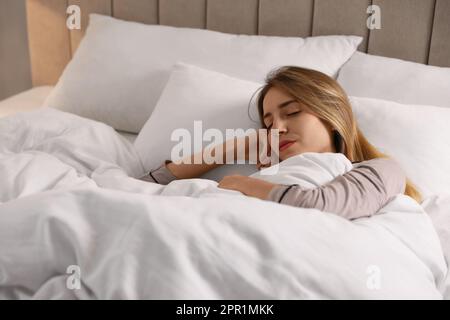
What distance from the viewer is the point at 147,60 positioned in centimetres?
205

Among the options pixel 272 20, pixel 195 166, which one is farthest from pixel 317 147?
pixel 272 20

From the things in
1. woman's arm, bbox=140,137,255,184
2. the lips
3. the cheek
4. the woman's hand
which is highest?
the cheek

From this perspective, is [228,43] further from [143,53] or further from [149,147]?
[149,147]

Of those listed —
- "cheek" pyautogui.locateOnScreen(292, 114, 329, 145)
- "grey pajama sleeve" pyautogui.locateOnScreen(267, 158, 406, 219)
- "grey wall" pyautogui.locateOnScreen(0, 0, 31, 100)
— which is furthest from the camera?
"grey wall" pyautogui.locateOnScreen(0, 0, 31, 100)

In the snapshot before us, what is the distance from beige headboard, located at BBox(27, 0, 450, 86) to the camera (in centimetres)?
190

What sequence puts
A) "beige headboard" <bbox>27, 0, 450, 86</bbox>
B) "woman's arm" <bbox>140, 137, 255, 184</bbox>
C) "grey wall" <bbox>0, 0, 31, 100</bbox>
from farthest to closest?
"grey wall" <bbox>0, 0, 31, 100</bbox> → "beige headboard" <bbox>27, 0, 450, 86</bbox> → "woman's arm" <bbox>140, 137, 255, 184</bbox>

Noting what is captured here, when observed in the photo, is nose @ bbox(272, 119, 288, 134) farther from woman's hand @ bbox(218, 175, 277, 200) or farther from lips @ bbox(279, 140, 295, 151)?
woman's hand @ bbox(218, 175, 277, 200)

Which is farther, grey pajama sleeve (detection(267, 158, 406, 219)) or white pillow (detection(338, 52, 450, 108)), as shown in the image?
white pillow (detection(338, 52, 450, 108))

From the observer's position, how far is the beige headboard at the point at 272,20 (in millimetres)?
1903

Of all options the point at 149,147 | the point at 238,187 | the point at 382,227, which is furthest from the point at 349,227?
the point at 149,147

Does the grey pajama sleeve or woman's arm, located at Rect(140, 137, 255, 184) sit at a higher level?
the grey pajama sleeve

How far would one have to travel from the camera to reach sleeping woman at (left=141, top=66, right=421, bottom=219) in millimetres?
1248

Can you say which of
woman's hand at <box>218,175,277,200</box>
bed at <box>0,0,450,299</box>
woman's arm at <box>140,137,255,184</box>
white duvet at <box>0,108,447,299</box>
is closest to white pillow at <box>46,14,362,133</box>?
bed at <box>0,0,450,299</box>
